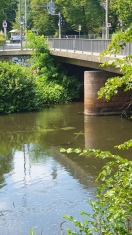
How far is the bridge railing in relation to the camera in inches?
1064

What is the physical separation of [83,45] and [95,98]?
444cm

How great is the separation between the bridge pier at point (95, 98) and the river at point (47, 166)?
29.4 inches

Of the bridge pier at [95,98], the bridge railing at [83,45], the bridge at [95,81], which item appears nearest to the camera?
the bridge railing at [83,45]

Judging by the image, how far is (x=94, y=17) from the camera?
57.3 meters


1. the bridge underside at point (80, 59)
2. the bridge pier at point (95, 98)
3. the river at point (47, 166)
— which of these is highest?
the bridge underside at point (80, 59)

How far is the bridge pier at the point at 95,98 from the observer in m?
28.7

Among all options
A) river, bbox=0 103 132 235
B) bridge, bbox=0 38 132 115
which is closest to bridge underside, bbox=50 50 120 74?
bridge, bbox=0 38 132 115

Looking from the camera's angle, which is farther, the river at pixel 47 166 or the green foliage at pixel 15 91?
the green foliage at pixel 15 91

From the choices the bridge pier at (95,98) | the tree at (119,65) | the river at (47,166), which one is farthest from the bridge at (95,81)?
the tree at (119,65)

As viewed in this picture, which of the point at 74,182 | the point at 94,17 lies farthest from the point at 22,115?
the point at 94,17

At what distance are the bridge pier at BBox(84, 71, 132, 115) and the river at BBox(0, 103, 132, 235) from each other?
2.45 ft

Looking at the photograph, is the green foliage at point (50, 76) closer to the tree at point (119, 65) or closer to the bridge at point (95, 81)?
the bridge at point (95, 81)

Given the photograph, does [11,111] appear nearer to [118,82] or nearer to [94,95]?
[94,95]

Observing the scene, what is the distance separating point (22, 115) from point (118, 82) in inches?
1001
